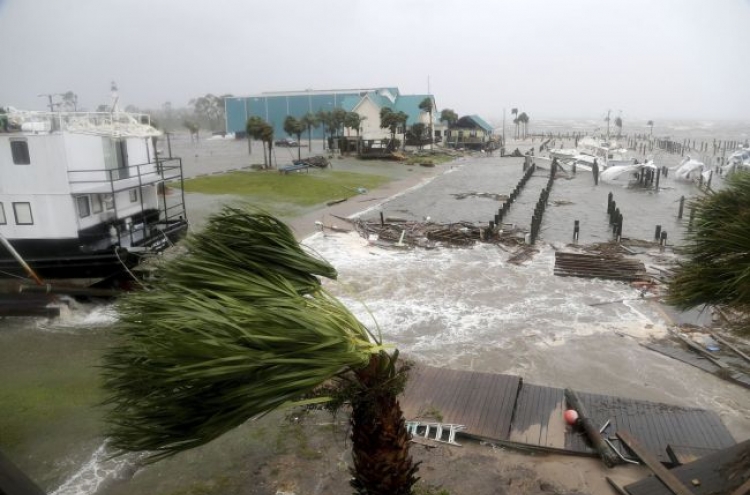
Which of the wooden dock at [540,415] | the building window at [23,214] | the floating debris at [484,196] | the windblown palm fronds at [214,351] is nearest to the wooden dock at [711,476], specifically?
the wooden dock at [540,415]

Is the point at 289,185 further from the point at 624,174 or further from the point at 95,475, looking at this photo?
the point at 624,174

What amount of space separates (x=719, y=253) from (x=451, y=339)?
10212 mm

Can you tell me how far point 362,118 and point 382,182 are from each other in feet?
101

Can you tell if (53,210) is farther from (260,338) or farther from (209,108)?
(209,108)

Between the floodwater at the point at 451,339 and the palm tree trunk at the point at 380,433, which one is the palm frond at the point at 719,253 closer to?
the palm tree trunk at the point at 380,433

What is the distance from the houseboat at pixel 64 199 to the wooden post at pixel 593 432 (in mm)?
12705

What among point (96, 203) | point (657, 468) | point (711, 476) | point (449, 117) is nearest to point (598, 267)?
point (657, 468)

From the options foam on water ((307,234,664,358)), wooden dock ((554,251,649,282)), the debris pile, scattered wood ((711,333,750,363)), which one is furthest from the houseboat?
scattered wood ((711,333,750,363))

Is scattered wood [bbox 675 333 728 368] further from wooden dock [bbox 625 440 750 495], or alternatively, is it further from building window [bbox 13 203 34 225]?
building window [bbox 13 203 34 225]

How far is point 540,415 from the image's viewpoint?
10.4 m

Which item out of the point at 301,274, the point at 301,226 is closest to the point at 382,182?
the point at 301,226

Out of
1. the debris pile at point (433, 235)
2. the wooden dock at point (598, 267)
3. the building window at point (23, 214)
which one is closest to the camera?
the building window at point (23, 214)

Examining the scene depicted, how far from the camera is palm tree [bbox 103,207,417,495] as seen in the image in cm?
354

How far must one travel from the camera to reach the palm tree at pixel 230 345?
11.6 feet
